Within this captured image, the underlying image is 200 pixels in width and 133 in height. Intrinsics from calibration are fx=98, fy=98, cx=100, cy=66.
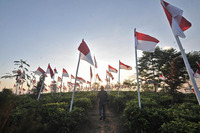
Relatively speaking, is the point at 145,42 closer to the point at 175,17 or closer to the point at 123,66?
the point at 175,17

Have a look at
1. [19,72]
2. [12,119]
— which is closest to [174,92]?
[12,119]

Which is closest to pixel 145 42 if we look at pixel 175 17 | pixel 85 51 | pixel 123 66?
pixel 175 17

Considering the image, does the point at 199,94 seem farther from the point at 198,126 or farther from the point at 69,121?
the point at 69,121

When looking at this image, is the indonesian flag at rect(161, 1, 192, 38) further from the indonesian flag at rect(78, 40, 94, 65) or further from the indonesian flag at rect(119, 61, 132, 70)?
the indonesian flag at rect(119, 61, 132, 70)

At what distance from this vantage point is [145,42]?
17.8ft

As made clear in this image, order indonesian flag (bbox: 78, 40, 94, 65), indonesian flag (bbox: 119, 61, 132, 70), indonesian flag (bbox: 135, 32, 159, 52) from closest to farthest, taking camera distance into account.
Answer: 1. indonesian flag (bbox: 135, 32, 159, 52)
2. indonesian flag (bbox: 78, 40, 94, 65)
3. indonesian flag (bbox: 119, 61, 132, 70)

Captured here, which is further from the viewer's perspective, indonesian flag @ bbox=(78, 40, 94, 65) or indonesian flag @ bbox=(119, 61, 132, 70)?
indonesian flag @ bbox=(119, 61, 132, 70)

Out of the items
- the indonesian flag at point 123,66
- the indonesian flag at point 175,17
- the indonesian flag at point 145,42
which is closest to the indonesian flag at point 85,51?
the indonesian flag at point 145,42

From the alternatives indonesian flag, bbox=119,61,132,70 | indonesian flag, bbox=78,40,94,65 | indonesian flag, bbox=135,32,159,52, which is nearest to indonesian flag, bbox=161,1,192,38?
indonesian flag, bbox=135,32,159,52

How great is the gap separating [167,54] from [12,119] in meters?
30.5

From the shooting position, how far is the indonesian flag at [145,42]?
5.15 meters

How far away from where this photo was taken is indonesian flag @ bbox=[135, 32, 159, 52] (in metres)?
5.15

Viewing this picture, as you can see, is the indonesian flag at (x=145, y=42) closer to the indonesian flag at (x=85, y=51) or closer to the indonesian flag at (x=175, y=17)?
the indonesian flag at (x=175, y=17)

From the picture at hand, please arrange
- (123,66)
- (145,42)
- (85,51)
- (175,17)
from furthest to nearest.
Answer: (123,66)
(85,51)
(145,42)
(175,17)
